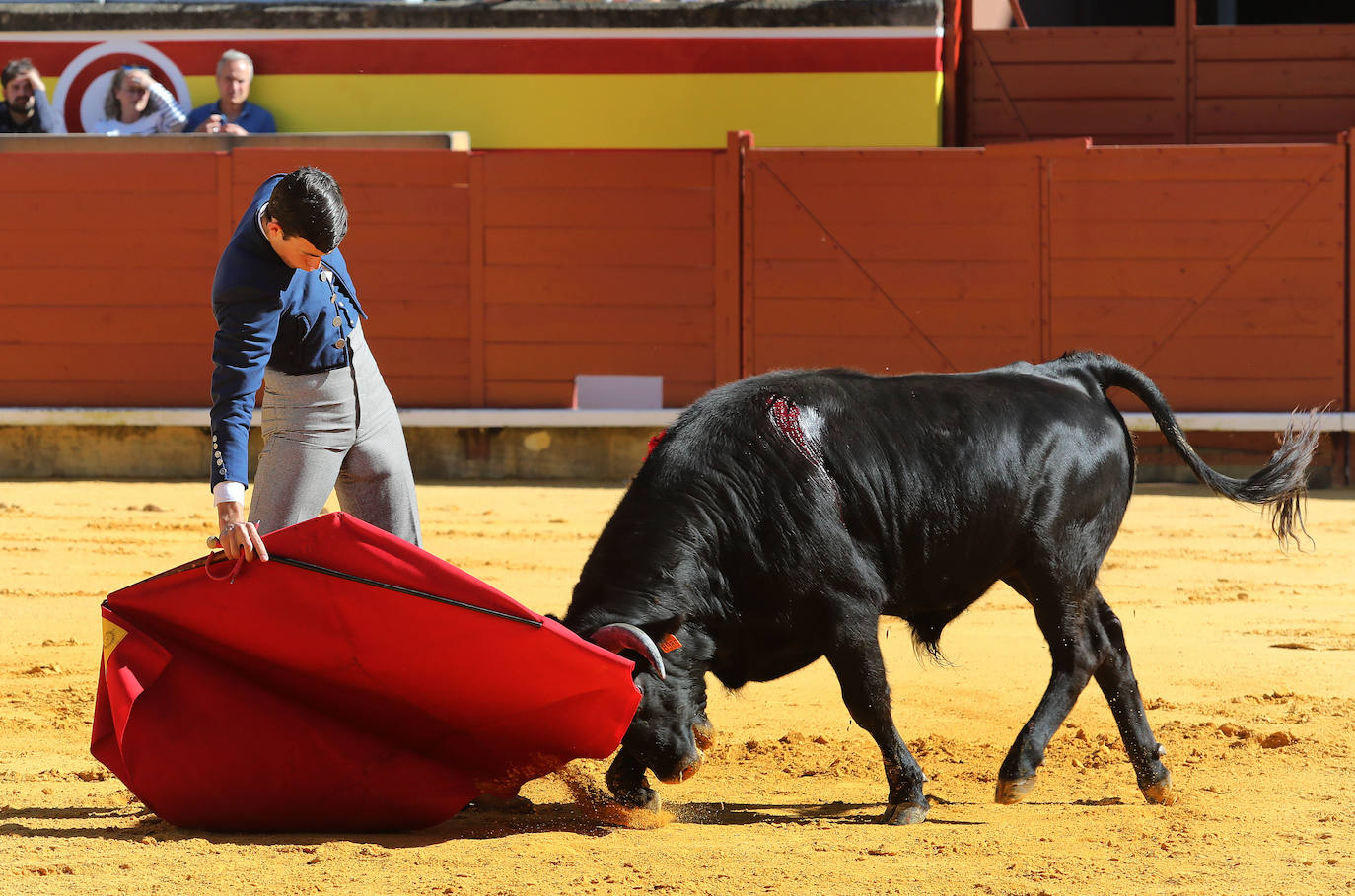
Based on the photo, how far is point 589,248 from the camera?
351 inches

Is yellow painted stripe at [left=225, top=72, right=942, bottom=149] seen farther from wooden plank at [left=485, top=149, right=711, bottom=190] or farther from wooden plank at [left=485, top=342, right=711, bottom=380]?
wooden plank at [left=485, top=342, right=711, bottom=380]

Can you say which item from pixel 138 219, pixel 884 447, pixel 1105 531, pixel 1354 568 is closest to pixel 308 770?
pixel 884 447

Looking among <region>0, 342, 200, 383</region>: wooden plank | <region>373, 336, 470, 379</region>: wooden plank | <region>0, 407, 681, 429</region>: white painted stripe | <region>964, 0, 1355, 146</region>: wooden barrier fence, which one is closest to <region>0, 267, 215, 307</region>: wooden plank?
<region>0, 342, 200, 383</region>: wooden plank

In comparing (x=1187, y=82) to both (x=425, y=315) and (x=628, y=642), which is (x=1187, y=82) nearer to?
(x=425, y=315)

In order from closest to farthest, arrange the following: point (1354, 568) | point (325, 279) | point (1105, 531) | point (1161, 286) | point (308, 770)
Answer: point (308, 770)
point (325, 279)
point (1105, 531)
point (1354, 568)
point (1161, 286)

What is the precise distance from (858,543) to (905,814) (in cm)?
53

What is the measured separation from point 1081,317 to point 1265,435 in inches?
47.1

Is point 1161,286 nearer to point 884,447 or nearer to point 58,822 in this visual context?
point 884,447

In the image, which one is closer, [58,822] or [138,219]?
[58,822]

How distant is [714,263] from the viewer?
29.0ft

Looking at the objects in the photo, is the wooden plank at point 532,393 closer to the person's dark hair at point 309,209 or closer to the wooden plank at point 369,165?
the wooden plank at point 369,165

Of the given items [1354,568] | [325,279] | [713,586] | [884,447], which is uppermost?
[325,279]

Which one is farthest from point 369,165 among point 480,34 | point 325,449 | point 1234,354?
point 325,449

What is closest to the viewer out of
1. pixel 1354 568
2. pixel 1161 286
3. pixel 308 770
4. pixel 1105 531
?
pixel 308 770
